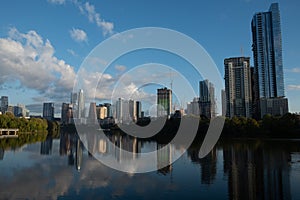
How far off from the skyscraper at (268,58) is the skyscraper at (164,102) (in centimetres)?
2477

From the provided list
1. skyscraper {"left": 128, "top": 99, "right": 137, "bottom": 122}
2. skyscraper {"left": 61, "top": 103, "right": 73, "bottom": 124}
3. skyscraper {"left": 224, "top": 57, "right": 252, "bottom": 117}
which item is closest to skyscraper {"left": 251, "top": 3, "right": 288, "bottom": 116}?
skyscraper {"left": 224, "top": 57, "right": 252, "bottom": 117}

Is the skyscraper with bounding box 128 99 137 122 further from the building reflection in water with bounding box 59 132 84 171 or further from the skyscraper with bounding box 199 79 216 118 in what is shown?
the building reflection in water with bounding box 59 132 84 171

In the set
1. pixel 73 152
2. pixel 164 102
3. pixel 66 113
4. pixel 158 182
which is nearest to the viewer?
pixel 158 182

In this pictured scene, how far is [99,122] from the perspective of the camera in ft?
403

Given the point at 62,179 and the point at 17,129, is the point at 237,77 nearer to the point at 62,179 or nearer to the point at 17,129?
the point at 17,129

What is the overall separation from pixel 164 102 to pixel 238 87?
2405cm

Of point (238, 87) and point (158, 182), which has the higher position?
point (238, 87)

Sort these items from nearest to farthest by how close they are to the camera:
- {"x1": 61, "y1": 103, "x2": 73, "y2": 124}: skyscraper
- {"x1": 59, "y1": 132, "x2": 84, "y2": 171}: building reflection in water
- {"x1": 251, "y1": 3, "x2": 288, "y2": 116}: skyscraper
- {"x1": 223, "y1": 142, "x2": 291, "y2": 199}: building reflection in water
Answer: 1. {"x1": 223, "y1": 142, "x2": 291, "y2": 199}: building reflection in water
2. {"x1": 59, "y1": 132, "x2": 84, "y2": 171}: building reflection in water
3. {"x1": 251, "y1": 3, "x2": 288, "y2": 116}: skyscraper
4. {"x1": 61, "y1": 103, "x2": 73, "y2": 124}: skyscraper

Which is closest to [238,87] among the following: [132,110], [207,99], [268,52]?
[268,52]

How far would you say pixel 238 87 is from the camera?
286 feet

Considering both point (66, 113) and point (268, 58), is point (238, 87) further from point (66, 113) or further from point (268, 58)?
point (66, 113)

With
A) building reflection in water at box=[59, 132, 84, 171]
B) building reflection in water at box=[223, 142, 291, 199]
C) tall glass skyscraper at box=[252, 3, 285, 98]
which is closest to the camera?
building reflection in water at box=[223, 142, 291, 199]

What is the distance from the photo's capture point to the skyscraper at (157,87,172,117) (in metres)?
81.7

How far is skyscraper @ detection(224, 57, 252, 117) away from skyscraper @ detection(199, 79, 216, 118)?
36.4 feet
